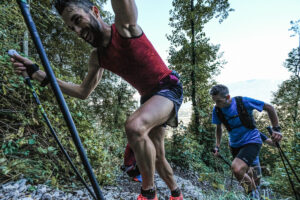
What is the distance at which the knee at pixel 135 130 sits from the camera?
1.26 metres

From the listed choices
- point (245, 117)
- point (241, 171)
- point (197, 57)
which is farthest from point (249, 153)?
point (197, 57)

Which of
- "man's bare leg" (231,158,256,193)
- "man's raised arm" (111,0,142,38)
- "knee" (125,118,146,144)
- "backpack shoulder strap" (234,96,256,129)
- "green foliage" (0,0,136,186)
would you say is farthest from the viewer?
"backpack shoulder strap" (234,96,256,129)

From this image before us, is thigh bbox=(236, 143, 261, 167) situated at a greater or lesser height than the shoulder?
lesser

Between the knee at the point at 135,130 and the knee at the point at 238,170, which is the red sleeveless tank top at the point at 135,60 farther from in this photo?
the knee at the point at 238,170

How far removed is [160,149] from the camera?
6.62 feet

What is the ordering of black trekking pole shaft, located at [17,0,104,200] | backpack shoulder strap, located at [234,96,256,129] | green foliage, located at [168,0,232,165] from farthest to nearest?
green foliage, located at [168,0,232,165]
backpack shoulder strap, located at [234,96,256,129]
black trekking pole shaft, located at [17,0,104,200]

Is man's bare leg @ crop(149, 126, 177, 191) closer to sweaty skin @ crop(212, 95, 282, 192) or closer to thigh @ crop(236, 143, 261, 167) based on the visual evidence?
sweaty skin @ crop(212, 95, 282, 192)

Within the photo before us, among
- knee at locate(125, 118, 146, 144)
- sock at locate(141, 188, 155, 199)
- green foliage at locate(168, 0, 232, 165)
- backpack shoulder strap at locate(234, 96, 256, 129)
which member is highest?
green foliage at locate(168, 0, 232, 165)

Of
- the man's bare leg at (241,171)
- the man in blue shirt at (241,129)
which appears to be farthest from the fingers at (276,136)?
the man's bare leg at (241,171)

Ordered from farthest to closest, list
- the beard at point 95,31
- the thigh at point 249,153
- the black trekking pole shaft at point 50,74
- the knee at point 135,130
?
the thigh at point 249,153 < the beard at point 95,31 < the knee at point 135,130 < the black trekking pole shaft at point 50,74

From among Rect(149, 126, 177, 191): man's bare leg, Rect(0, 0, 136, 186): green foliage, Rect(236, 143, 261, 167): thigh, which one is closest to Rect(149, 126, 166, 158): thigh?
Rect(149, 126, 177, 191): man's bare leg

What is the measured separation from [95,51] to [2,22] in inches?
89.2

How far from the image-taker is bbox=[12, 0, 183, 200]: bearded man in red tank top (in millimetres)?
1285

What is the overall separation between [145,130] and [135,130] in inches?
3.8
